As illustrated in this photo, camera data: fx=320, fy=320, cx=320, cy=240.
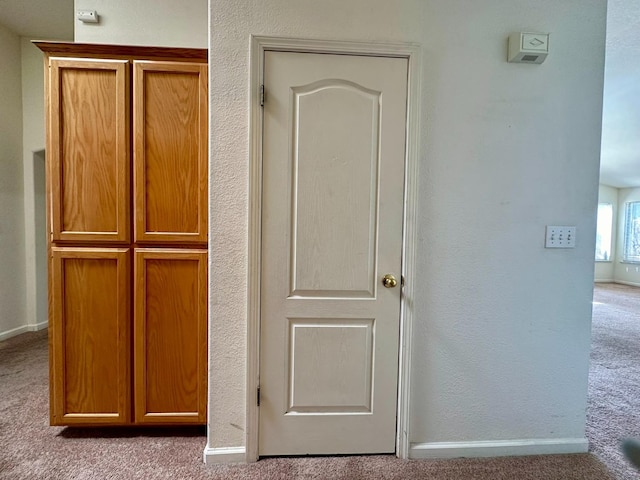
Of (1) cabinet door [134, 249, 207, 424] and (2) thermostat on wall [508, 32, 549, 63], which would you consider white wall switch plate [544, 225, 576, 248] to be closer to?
(2) thermostat on wall [508, 32, 549, 63]

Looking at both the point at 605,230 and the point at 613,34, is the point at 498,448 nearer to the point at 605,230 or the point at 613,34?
the point at 613,34

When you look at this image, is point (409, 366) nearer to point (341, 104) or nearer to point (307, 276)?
point (307, 276)

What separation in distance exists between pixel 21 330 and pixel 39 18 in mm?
3075

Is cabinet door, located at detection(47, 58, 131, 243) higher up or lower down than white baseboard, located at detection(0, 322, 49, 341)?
higher up

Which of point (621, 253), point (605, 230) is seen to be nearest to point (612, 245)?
point (621, 253)

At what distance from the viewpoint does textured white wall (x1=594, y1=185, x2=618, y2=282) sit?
815cm

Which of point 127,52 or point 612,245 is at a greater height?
point 127,52

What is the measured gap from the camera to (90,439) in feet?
5.87

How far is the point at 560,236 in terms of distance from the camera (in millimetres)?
1735

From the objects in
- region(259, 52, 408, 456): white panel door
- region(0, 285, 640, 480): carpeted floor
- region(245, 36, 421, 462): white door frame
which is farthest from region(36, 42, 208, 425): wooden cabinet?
region(259, 52, 408, 456): white panel door

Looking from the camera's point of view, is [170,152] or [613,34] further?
[613,34]

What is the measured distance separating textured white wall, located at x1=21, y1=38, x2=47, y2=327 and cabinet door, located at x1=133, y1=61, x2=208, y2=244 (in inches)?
101

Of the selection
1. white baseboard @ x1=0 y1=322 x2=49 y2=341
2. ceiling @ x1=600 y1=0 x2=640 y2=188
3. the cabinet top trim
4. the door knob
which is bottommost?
white baseboard @ x1=0 y1=322 x2=49 y2=341

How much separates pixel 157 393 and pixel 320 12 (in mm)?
2187
